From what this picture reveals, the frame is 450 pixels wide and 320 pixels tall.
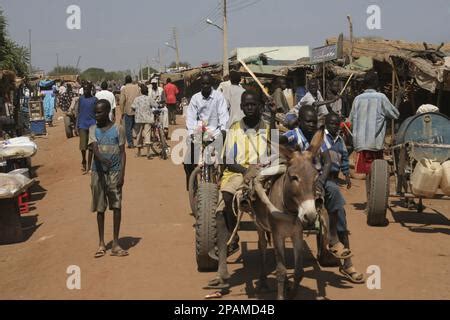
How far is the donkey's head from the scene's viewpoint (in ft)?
13.5

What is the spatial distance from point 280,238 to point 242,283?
128 centimetres

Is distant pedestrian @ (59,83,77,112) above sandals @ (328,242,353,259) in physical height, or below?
above

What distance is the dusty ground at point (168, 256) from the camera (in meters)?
5.67

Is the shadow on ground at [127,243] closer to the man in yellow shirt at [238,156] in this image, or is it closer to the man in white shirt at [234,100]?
the man in yellow shirt at [238,156]

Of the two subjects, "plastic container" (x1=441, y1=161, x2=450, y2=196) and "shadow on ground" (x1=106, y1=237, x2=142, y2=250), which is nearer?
"plastic container" (x1=441, y1=161, x2=450, y2=196)

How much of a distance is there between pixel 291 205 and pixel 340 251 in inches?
57.5

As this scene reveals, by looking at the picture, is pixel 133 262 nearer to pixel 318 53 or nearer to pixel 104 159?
pixel 104 159

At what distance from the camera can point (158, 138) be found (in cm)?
1577

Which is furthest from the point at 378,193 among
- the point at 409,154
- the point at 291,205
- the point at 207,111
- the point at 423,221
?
the point at 291,205

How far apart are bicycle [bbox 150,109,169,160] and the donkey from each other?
33.5 feet

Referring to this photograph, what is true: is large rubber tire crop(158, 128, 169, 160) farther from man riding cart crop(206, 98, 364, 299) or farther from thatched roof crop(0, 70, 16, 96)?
man riding cart crop(206, 98, 364, 299)

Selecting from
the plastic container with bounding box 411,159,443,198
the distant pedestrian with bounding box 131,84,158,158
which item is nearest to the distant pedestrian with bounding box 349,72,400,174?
the plastic container with bounding box 411,159,443,198

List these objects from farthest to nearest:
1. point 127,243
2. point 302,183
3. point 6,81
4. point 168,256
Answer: point 6,81 → point 127,243 → point 168,256 → point 302,183

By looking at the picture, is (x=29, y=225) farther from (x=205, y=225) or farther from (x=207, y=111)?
(x=205, y=225)
